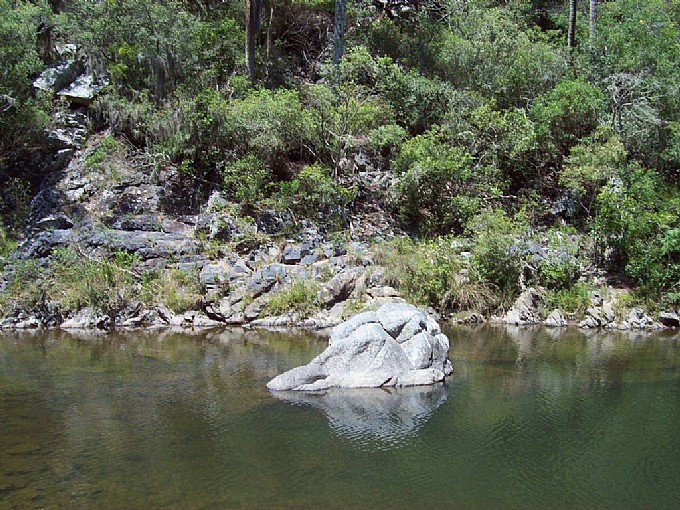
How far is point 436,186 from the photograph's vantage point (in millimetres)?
29391

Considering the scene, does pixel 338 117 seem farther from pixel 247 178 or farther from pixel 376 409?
pixel 376 409

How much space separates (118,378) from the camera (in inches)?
623

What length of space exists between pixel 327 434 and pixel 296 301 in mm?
11450

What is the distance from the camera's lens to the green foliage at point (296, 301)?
2303cm

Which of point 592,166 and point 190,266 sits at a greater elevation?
point 592,166

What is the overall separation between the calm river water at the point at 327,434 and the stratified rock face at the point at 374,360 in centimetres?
45

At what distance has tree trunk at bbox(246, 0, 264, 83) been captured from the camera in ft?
103

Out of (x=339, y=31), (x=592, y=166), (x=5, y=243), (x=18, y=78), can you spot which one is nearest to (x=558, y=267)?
(x=592, y=166)

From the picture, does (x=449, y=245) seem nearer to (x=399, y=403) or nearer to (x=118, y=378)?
(x=399, y=403)

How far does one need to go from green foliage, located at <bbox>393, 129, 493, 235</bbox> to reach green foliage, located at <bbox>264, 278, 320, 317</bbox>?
8.20m

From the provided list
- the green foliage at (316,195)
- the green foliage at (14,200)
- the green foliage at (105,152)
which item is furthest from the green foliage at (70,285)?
the green foliage at (316,195)

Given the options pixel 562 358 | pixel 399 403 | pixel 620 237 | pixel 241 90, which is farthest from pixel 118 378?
pixel 620 237

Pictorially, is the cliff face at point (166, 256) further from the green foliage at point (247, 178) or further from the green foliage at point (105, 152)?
the green foliage at point (247, 178)

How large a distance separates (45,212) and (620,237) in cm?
2612
